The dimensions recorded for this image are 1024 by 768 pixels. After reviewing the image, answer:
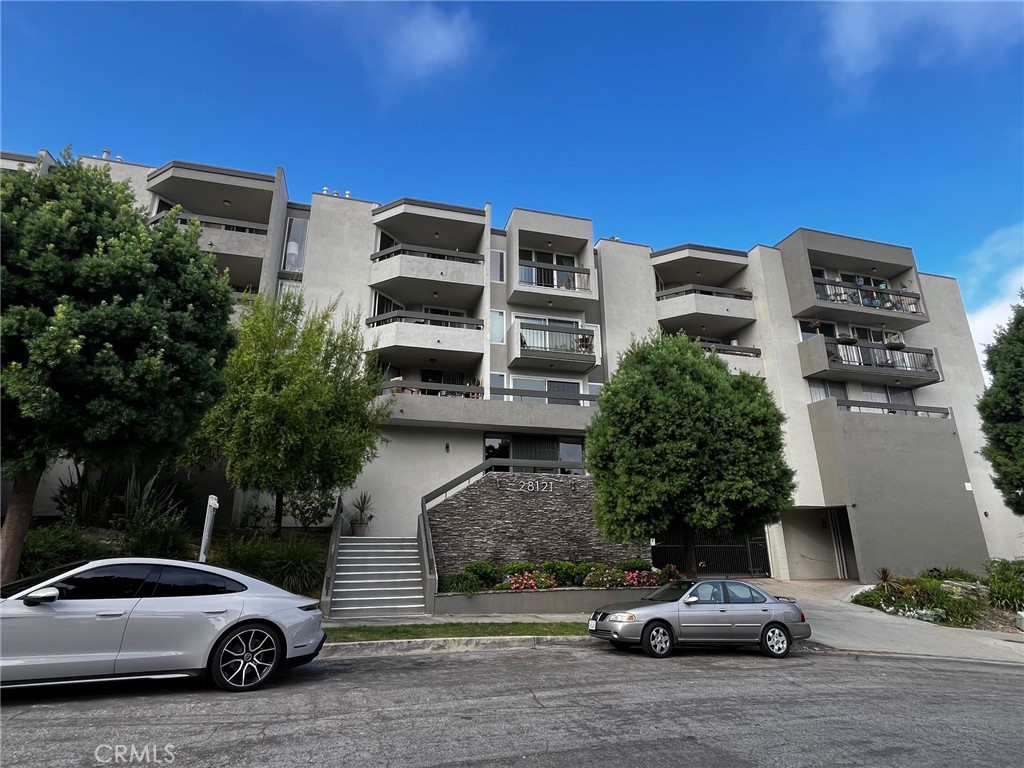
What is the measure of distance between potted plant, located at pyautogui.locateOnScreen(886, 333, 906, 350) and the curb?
21629 mm

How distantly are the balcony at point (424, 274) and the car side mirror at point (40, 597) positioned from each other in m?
17.1

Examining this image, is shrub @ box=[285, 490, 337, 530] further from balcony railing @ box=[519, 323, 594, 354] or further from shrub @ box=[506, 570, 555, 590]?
balcony railing @ box=[519, 323, 594, 354]

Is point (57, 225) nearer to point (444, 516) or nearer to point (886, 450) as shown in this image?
point (444, 516)

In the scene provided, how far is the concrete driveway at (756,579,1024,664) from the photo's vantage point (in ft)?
35.9

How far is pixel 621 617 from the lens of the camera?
9398 mm

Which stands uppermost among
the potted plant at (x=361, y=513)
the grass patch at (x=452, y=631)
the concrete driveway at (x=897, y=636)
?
the potted plant at (x=361, y=513)

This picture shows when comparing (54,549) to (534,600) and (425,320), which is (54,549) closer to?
(534,600)

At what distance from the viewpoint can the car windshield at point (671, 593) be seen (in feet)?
32.3

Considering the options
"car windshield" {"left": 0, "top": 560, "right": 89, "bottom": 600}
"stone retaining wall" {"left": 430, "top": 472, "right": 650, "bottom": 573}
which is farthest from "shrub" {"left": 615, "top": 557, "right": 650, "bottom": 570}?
"car windshield" {"left": 0, "top": 560, "right": 89, "bottom": 600}

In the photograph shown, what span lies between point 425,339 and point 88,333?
13314 mm

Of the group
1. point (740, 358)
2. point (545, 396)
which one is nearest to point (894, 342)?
point (740, 358)

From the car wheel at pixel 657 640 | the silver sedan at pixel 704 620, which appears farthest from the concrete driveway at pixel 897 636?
the car wheel at pixel 657 640

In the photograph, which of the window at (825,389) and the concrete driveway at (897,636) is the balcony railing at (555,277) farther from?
the concrete driveway at (897,636)

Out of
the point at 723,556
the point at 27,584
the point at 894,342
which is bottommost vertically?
the point at 27,584
